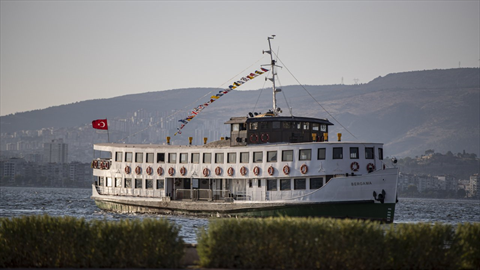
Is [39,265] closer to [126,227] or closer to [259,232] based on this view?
[126,227]

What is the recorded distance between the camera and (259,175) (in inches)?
1661

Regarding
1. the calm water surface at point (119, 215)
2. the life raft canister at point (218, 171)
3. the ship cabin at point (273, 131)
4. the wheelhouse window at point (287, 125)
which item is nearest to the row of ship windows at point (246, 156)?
the life raft canister at point (218, 171)

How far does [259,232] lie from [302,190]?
2299cm

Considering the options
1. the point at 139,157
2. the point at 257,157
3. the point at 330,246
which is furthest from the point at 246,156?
the point at 330,246

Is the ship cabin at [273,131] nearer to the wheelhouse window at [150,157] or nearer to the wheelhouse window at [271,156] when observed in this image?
the wheelhouse window at [271,156]

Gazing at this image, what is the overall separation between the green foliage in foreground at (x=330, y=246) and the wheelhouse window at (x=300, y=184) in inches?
882

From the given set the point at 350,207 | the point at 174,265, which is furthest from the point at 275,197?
the point at 174,265

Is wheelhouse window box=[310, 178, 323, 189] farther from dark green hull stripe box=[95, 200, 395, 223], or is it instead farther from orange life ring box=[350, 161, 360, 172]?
orange life ring box=[350, 161, 360, 172]

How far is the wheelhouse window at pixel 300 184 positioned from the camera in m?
40.4

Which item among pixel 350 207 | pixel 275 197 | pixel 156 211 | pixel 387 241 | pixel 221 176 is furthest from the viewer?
pixel 156 211

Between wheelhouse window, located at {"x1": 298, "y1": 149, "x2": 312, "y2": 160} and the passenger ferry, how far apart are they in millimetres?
59

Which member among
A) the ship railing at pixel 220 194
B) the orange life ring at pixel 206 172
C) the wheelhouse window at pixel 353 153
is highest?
the wheelhouse window at pixel 353 153

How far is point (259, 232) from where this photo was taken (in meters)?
17.5

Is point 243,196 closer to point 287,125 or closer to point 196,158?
point 196,158
